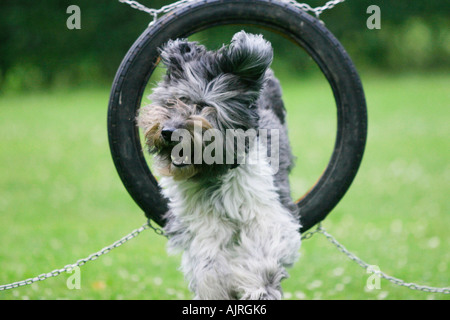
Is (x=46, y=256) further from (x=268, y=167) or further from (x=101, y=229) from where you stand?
(x=268, y=167)

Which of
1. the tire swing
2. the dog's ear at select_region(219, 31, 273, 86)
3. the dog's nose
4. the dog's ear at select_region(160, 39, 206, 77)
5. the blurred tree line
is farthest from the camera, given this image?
the blurred tree line

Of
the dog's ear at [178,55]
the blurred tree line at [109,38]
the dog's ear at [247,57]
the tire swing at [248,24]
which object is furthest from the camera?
the blurred tree line at [109,38]

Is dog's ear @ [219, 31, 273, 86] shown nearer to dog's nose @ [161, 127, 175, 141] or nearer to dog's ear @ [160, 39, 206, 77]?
dog's ear @ [160, 39, 206, 77]

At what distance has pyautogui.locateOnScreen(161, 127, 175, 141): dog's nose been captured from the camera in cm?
369

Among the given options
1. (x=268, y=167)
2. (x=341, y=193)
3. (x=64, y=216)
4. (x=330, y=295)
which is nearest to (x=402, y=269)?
(x=330, y=295)

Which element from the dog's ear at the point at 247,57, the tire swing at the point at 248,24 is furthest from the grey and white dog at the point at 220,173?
the tire swing at the point at 248,24

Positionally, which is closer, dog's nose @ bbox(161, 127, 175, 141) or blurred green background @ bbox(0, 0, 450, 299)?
dog's nose @ bbox(161, 127, 175, 141)

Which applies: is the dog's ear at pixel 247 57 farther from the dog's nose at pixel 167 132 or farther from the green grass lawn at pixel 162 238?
the green grass lawn at pixel 162 238

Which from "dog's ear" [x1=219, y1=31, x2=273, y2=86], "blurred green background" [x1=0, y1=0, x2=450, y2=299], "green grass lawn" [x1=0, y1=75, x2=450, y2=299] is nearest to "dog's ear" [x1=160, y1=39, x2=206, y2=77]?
"dog's ear" [x1=219, y1=31, x2=273, y2=86]

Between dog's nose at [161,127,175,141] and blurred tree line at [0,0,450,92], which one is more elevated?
blurred tree line at [0,0,450,92]

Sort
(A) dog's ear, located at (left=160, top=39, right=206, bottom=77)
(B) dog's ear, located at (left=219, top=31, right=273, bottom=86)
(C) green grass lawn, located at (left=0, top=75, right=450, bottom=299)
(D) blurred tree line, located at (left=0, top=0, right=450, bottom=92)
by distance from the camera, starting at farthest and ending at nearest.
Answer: (D) blurred tree line, located at (left=0, top=0, right=450, bottom=92), (C) green grass lawn, located at (left=0, top=75, right=450, bottom=299), (A) dog's ear, located at (left=160, top=39, right=206, bottom=77), (B) dog's ear, located at (left=219, top=31, right=273, bottom=86)

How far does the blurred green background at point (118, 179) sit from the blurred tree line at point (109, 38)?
0.04 metres

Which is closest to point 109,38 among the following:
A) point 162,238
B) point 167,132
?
point 162,238

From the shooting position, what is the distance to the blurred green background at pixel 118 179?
23.0 feet
